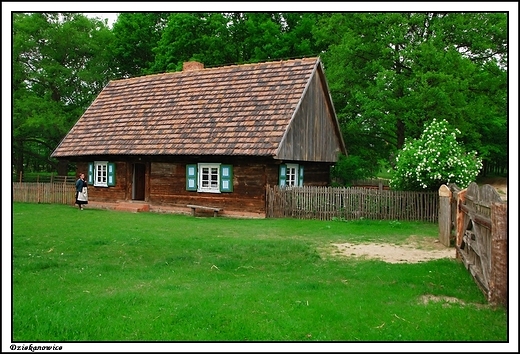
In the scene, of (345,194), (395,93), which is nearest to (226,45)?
(395,93)

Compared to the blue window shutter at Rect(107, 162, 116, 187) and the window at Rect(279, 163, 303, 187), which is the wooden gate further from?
the blue window shutter at Rect(107, 162, 116, 187)

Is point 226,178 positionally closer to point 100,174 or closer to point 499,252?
point 100,174

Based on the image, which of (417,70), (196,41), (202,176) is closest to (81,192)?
(202,176)

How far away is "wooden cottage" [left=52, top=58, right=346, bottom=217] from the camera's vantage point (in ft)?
73.8

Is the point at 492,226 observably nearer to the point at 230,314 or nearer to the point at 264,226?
the point at 230,314

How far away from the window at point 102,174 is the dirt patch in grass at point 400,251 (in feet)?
51.8

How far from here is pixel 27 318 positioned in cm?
724

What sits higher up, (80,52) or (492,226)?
(80,52)

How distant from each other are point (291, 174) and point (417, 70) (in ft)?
30.2

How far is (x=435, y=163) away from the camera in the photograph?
763 inches

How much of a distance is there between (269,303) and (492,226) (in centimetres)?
335

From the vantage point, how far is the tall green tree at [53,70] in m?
37.2

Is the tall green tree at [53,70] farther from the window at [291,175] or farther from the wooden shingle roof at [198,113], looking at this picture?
the window at [291,175]

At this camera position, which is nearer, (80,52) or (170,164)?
(170,164)
